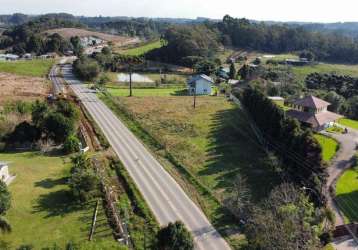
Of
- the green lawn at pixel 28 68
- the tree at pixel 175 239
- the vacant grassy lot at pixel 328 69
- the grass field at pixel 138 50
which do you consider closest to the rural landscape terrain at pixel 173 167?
the tree at pixel 175 239

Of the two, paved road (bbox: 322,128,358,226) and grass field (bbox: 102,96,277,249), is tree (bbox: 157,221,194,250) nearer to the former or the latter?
grass field (bbox: 102,96,277,249)


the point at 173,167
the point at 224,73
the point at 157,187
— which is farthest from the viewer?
the point at 224,73

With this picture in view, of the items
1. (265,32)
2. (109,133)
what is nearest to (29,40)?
(265,32)

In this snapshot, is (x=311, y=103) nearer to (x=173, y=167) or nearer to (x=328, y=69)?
(x=173, y=167)

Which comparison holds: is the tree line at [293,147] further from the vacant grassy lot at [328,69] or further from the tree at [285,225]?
the vacant grassy lot at [328,69]

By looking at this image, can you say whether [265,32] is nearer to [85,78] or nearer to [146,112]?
[85,78]

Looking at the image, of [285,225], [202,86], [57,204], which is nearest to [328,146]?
[285,225]
